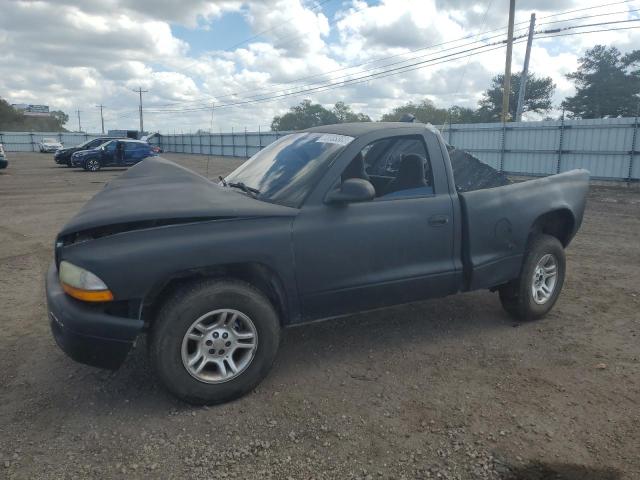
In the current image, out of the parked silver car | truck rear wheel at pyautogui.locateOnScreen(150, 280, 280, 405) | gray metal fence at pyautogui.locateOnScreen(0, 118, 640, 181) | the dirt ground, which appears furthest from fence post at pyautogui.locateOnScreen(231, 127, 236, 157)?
truck rear wheel at pyautogui.locateOnScreen(150, 280, 280, 405)

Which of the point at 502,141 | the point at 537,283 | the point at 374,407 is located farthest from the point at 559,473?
the point at 502,141

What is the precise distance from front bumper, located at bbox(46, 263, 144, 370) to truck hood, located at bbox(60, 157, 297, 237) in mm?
445

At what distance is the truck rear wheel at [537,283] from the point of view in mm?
4383

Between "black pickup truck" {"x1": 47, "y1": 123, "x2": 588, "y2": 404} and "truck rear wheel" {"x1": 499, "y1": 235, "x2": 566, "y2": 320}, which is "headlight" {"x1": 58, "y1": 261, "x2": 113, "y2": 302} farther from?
"truck rear wheel" {"x1": 499, "y1": 235, "x2": 566, "y2": 320}

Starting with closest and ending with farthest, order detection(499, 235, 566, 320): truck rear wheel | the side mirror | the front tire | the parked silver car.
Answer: the side mirror, detection(499, 235, 566, 320): truck rear wheel, the front tire, the parked silver car

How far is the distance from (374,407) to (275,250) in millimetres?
1168

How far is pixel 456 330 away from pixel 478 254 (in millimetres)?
779

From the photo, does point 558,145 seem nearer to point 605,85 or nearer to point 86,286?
point 86,286

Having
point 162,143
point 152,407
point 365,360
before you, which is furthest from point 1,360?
point 162,143

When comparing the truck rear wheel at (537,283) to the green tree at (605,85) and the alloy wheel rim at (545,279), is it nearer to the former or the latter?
the alloy wheel rim at (545,279)

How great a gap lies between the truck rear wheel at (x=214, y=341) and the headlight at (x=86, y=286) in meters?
0.35

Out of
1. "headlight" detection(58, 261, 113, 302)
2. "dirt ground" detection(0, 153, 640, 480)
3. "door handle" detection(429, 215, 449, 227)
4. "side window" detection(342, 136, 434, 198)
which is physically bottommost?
"dirt ground" detection(0, 153, 640, 480)

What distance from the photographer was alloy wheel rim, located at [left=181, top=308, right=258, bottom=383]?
306 cm

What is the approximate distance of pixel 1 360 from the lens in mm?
3828
